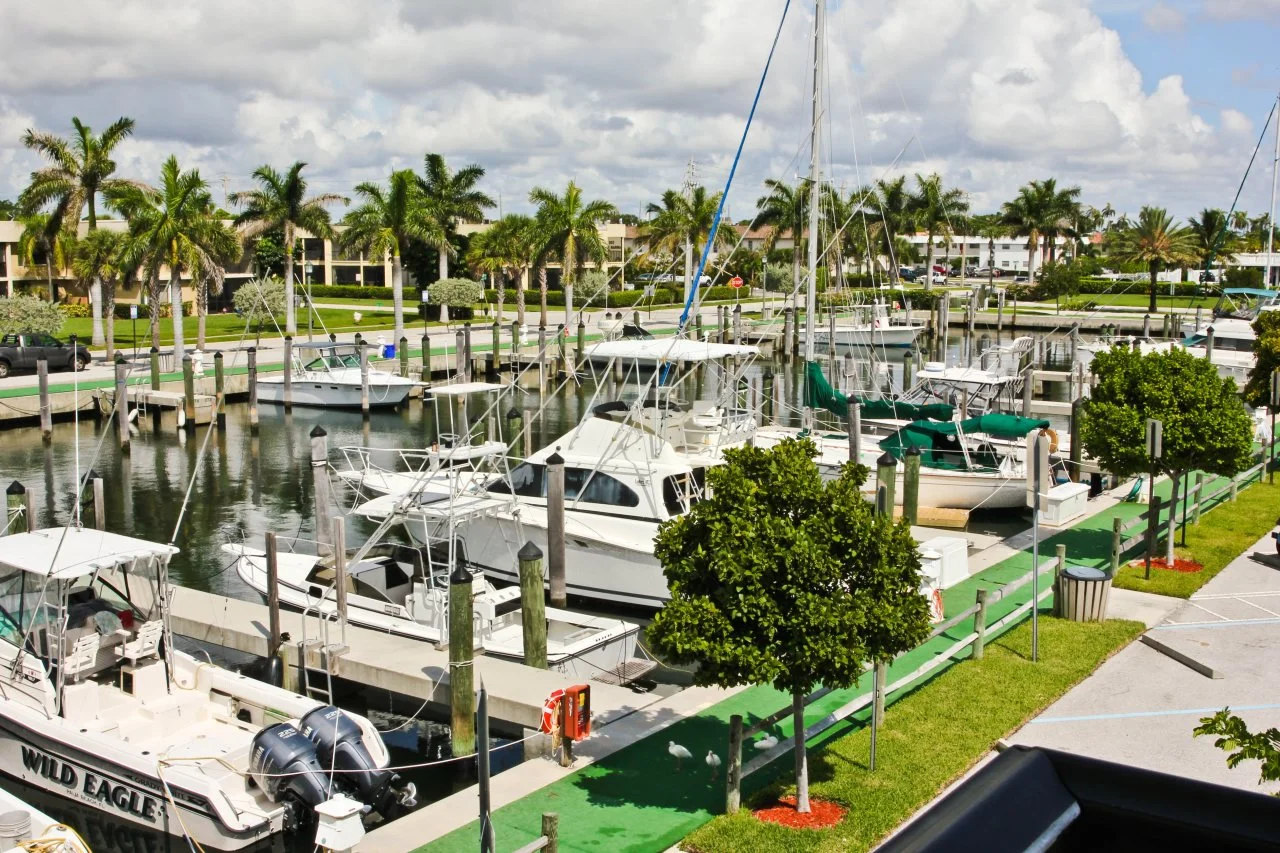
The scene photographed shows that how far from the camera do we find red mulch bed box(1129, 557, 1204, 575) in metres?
20.1

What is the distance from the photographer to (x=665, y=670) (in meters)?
18.7

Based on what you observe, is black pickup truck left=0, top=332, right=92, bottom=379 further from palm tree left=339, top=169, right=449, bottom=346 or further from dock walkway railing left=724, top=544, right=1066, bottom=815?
dock walkway railing left=724, top=544, right=1066, bottom=815

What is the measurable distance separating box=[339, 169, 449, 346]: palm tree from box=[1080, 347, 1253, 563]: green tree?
41.2 m

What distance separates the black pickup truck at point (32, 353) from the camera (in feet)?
148

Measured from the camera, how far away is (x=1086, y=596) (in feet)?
56.4

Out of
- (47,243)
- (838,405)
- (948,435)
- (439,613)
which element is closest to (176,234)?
(47,243)

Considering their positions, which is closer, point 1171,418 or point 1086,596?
point 1086,596

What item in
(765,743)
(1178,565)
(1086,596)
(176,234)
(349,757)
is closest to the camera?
(765,743)

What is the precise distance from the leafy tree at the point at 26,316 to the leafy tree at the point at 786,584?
1888 inches

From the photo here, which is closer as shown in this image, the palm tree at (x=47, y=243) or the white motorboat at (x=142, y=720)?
the white motorboat at (x=142, y=720)

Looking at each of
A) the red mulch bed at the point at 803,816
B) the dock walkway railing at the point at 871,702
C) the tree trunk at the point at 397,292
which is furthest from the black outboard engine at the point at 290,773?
the tree trunk at the point at 397,292

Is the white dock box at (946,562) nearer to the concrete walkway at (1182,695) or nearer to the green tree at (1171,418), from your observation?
the green tree at (1171,418)

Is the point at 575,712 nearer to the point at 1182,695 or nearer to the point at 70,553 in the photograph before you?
the point at 70,553

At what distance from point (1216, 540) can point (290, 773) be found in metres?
17.2
